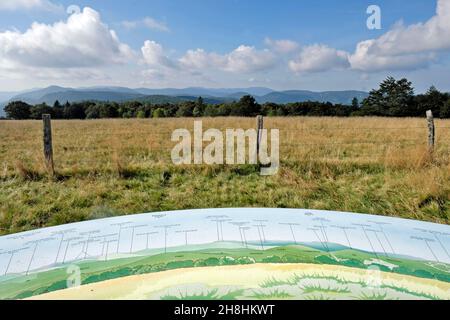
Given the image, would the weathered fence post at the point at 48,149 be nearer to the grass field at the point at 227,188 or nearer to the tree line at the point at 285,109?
the grass field at the point at 227,188

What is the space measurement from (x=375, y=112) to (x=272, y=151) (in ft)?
183

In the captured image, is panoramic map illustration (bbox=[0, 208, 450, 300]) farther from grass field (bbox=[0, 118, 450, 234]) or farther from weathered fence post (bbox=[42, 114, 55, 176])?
weathered fence post (bbox=[42, 114, 55, 176])

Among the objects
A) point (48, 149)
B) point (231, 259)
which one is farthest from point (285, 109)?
point (231, 259)

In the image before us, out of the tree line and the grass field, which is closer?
the grass field

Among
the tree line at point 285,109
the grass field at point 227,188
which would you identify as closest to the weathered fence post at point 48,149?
the grass field at point 227,188

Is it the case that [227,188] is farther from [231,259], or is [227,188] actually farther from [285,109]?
[285,109]

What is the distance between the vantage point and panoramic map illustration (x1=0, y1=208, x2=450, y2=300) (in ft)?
5.70

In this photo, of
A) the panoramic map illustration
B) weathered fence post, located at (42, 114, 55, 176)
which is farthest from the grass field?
the panoramic map illustration

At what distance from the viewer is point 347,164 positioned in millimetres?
6672

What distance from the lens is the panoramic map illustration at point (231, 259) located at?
174 centimetres

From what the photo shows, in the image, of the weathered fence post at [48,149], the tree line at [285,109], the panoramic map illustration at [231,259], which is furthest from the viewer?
the tree line at [285,109]
